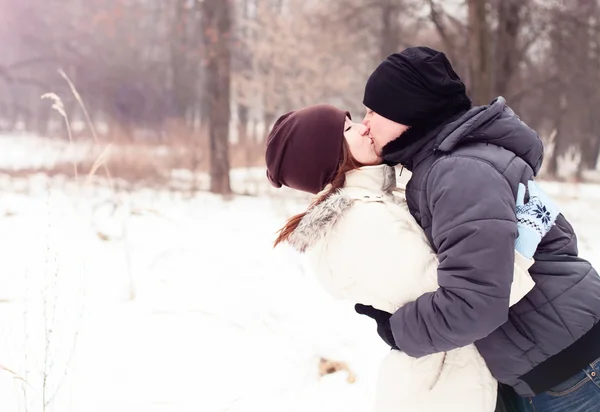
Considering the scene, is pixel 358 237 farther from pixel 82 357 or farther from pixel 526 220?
pixel 82 357

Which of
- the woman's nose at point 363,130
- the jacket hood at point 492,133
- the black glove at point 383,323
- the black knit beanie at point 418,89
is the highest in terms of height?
the black knit beanie at point 418,89

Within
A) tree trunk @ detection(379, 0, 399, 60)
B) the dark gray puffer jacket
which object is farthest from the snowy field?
tree trunk @ detection(379, 0, 399, 60)

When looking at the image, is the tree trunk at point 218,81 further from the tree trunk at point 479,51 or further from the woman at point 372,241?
the woman at point 372,241

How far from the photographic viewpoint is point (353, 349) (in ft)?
9.74

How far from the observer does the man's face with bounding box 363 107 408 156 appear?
4.59ft

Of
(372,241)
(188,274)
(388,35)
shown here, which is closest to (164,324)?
(188,274)

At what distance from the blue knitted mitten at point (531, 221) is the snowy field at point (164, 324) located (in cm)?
151

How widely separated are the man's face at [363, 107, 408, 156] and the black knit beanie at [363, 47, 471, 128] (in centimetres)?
2

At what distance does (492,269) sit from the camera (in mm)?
1097

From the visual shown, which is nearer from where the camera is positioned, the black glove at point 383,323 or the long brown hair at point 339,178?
the black glove at point 383,323

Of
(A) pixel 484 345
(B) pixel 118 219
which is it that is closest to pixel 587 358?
(A) pixel 484 345

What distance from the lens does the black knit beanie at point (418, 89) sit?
1317 mm

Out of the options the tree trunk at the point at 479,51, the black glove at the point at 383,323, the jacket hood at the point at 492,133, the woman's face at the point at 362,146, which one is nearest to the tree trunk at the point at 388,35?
the tree trunk at the point at 479,51

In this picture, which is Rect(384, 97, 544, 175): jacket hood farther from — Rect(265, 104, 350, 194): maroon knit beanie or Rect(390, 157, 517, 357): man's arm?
Rect(265, 104, 350, 194): maroon knit beanie
